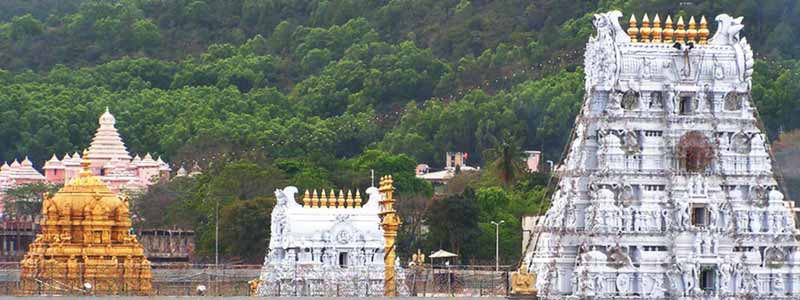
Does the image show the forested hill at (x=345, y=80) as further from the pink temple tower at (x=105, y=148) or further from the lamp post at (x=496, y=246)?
the lamp post at (x=496, y=246)

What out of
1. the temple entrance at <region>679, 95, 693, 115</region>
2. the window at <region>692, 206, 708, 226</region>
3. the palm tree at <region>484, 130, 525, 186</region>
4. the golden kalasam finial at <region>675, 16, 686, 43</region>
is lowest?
the window at <region>692, 206, 708, 226</region>

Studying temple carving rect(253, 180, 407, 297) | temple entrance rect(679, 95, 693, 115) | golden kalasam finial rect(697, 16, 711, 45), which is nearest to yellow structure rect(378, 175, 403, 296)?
temple carving rect(253, 180, 407, 297)

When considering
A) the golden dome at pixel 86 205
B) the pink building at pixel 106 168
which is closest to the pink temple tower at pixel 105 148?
the pink building at pixel 106 168

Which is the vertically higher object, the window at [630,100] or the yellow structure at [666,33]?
the yellow structure at [666,33]

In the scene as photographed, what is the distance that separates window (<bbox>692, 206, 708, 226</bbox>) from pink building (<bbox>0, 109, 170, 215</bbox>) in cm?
6084

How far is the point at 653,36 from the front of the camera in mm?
77125

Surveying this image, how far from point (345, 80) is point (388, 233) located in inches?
3440

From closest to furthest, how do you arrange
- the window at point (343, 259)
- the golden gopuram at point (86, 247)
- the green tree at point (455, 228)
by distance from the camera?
the window at point (343, 259), the golden gopuram at point (86, 247), the green tree at point (455, 228)

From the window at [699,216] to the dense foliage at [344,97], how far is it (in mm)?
27718

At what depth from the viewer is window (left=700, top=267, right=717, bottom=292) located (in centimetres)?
7525

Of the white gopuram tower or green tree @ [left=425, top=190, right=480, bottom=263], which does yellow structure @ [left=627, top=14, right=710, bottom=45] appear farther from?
green tree @ [left=425, top=190, right=480, bottom=263]

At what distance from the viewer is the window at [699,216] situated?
2977 inches

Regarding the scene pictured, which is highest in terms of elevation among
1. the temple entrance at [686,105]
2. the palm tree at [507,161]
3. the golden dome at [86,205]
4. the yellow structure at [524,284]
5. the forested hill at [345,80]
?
the forested hill at [345,80]

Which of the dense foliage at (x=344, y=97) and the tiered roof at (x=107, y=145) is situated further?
the tiered roof at (x=107, y=145)
